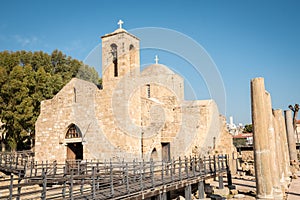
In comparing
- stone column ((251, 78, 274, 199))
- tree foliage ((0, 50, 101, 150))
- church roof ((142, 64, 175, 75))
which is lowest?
stone column ((251, 78, 274, 199))

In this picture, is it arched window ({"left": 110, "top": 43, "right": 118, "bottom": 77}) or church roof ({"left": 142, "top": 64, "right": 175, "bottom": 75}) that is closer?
arched window ({"left": 110, "top": 43, "right": 118, "bottom": 77})

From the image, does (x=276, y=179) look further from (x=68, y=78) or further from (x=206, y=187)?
(x=68, y=78)

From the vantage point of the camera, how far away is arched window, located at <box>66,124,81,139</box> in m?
15.7

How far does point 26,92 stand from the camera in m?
19.1

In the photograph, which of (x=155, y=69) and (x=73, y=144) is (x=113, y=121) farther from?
(x=155, y=69)

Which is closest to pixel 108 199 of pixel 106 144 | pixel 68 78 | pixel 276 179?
pixel 276 179

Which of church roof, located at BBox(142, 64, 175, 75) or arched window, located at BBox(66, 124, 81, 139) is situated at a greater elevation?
church roof, located at BBox(142, 64, 175, 75)

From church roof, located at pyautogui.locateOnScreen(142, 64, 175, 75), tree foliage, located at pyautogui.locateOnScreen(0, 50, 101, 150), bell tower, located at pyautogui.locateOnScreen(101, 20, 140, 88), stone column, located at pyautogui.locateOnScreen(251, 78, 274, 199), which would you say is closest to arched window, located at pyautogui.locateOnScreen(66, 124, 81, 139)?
bell tower, located at pyautogui.locateOnScreen(101, 20, 140, 88)

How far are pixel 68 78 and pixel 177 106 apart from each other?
11422 millimetres

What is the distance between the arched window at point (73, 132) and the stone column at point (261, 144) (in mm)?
10515

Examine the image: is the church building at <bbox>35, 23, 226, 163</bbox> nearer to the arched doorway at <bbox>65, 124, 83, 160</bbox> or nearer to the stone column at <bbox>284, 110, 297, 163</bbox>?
the arched doorway at <bbox>65, 124, 83, 160</bbox>

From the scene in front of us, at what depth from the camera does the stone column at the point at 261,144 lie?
24.3 ft

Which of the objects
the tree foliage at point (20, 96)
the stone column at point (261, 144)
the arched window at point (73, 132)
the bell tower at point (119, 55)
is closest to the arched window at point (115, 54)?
the bell tower at point (119, 55)

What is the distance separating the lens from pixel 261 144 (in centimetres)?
747
